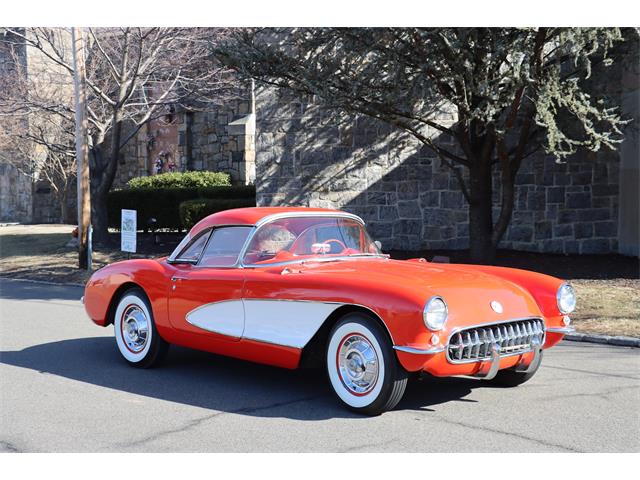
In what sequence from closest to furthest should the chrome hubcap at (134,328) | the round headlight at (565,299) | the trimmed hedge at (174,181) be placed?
the round headlight at (565,299) < the chrome hubcap at (134,328) < the trimmed hedge at (174,181)

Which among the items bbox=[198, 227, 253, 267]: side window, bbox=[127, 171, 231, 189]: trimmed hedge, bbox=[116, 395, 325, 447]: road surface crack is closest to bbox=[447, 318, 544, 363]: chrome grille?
bbox=[116, 395, 325, 447]: road surface crack

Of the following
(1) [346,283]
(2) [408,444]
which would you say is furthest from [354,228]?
(2) [408,444]

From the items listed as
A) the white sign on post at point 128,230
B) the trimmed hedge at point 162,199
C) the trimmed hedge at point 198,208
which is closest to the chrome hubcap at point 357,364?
the white sign on post at point 128,230

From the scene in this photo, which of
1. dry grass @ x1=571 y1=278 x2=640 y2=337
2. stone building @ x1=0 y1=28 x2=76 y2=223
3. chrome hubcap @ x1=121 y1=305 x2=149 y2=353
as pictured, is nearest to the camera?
chrome hubcap @ x1=121 y1=305 x2=149 y2=353

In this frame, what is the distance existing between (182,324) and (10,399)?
5.13 feet

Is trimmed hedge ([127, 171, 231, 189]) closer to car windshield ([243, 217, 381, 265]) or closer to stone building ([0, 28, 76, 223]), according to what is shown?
stone building ([0, 28, 76, 223])

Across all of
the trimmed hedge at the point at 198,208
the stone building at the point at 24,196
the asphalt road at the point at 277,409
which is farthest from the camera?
the stone building at the point at 24,196

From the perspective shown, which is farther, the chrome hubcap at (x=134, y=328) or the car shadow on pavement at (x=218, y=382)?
the chrome hubcap at (x=134, y=328)

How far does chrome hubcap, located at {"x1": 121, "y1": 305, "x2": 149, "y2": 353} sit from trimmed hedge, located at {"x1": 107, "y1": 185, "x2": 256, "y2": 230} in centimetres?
1336

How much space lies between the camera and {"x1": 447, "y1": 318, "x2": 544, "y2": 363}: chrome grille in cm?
568

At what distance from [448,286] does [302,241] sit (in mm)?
1524

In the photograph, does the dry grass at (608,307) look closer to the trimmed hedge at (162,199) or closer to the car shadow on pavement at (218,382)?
the car shadow on pavement at (218,382)

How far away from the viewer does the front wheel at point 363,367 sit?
567cm

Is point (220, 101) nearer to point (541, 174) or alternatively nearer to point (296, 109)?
point (296, 109)
